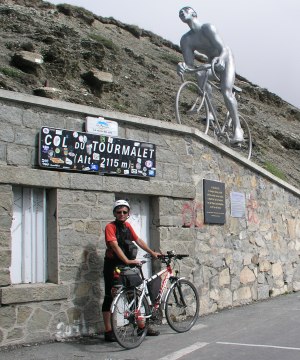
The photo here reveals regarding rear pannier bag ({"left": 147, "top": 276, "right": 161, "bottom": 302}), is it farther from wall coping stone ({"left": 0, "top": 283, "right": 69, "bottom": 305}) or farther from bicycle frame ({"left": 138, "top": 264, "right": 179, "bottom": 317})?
wall coping stone ({"left": 0, "top": 283, "right": 69, "bottom": 305})

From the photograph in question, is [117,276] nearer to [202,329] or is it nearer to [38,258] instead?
[38,258]

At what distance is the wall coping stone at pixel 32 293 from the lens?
665 cm

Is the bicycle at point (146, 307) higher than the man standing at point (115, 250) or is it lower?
lower

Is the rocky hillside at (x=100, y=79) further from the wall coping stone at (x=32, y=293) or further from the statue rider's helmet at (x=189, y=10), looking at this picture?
the wall coping stone at (x=32, y=293)

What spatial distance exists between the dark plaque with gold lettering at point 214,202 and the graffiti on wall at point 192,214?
0.43 ft

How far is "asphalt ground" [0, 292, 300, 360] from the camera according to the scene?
6.37 meters

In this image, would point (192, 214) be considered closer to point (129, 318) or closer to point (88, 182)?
point (88, 182)

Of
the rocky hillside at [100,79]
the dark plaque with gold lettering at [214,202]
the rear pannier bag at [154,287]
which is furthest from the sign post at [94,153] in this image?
the rocky hillside at [100,79]

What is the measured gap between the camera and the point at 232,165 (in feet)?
34.7

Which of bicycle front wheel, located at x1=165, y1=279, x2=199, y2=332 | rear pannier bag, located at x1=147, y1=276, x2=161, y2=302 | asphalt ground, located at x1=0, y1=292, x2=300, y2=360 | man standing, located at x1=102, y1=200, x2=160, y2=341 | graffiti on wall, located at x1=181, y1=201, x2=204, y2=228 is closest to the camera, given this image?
asphalt ground, located at x1=0, y1=292, x2=300, y2=360

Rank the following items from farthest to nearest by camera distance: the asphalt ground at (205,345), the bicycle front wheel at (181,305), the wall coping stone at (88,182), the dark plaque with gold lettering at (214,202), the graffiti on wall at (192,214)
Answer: the dark plaque with gold lettering at (214,202), the graffiti on wall at (192,214), the bicycle front wheel at (181,305), the wall coping stone at (88,182), the asphalt ground at (205,345)

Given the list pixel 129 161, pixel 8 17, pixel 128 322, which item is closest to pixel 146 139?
pixel 129 161

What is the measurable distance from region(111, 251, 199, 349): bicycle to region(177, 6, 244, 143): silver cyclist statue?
15.7ft

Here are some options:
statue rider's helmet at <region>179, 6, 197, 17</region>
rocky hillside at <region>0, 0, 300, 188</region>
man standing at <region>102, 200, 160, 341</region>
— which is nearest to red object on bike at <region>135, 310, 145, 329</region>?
man standing at <region>102, 200, 160, 341</region>
